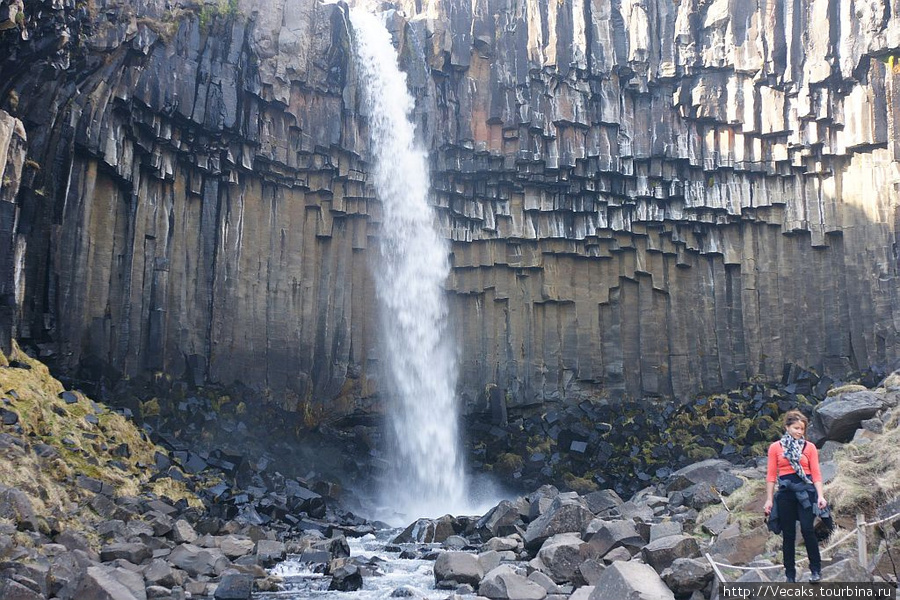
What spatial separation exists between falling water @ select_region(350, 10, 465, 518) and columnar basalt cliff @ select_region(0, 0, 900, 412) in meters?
0.50

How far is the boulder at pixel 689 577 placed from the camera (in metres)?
9.51

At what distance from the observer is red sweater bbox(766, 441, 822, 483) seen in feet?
23.7

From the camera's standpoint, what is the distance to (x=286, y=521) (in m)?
17.7

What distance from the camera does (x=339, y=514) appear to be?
782 inches

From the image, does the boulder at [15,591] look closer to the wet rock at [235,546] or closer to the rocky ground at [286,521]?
the rocky ground at [286,521]

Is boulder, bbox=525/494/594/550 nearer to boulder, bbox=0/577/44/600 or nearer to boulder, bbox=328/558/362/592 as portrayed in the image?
boulder, bbox=328/558/362/592

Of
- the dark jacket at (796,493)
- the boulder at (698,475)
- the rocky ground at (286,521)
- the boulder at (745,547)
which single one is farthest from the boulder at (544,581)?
the boulder at (698,475)

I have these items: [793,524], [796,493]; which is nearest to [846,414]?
[793,524]

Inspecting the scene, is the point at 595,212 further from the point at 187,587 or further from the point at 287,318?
the point at 187,587

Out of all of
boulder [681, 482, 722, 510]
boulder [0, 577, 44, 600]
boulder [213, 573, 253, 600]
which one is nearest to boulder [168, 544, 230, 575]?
boulder [213, 573, 253, 600]

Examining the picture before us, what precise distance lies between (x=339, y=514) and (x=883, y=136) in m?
18.1

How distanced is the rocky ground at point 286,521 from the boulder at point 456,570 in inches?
1.1

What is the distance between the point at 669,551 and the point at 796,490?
3.93m

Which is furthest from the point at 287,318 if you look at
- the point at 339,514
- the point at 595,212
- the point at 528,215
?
the point at 595,212
